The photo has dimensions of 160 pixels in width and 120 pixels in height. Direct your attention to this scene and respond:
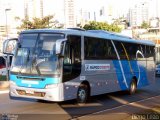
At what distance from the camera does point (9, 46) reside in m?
14.7

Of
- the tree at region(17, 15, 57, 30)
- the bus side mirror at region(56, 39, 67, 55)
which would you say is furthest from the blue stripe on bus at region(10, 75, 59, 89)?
the tree at region(17, 15, 57, 30)

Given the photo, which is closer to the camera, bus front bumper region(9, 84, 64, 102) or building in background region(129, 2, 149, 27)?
bus front bumper region(9, 84, 64, 102)

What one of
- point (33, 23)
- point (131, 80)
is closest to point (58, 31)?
point (131, 80)

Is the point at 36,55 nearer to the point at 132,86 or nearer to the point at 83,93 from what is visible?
the point at 83,93

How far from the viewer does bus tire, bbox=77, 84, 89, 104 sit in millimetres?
15125

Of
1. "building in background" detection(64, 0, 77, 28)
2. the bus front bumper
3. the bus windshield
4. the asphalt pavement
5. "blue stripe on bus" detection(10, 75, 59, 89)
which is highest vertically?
"building in background" detection(64, 0, 77, 28)

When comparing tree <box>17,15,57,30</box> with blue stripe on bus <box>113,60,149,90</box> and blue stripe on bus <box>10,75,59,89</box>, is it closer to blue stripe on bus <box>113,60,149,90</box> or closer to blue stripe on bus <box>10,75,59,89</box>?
blue stripe on bus <box>113,60,149,90</box>

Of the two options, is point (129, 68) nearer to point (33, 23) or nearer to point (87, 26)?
point (33, 23)

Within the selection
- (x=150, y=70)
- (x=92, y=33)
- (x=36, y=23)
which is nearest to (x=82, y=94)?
(x=92, y=33)

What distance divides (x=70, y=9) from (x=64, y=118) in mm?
78378

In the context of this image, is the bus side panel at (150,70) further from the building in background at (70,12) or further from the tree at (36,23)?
the building in background at (70,12)

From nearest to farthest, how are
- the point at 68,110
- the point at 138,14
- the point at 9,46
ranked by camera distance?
the point at 68,110, the point at 9,46, the point at 138,14

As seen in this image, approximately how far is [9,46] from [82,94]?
3214 mm

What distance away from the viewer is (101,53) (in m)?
16.9
